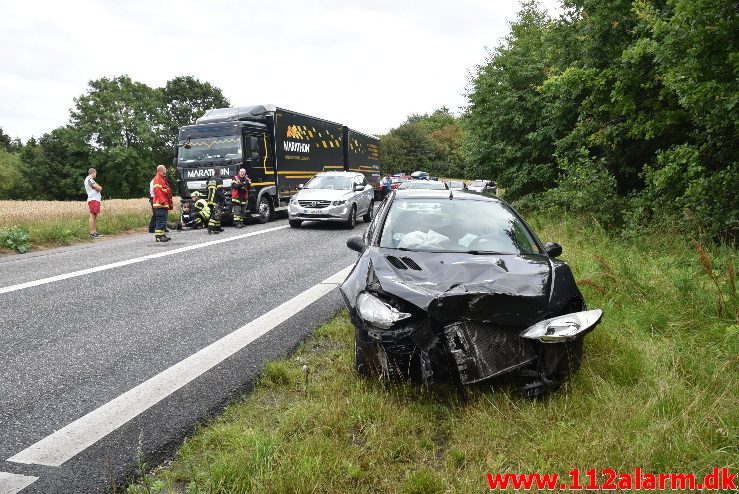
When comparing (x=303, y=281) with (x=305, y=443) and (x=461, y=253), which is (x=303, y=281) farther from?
(x=305, y=443)

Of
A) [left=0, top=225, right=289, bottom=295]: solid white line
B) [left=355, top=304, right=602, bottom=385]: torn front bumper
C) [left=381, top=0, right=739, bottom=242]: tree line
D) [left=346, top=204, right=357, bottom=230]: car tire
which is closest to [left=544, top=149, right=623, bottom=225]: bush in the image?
[left=381, top=0, right=739, bottom=242]: tree line

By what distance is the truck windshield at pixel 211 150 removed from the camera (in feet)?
48.9

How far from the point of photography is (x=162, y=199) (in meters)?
12.3

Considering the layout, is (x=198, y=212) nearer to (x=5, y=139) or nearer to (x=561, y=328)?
(x=561, y=328)

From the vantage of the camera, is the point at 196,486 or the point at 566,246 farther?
the point at 566,246

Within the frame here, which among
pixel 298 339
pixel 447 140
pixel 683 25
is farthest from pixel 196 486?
pixel 447 140

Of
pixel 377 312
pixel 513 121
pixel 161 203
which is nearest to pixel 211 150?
pixel 161 203

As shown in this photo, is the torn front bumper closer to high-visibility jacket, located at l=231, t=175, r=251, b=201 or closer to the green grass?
the green grass

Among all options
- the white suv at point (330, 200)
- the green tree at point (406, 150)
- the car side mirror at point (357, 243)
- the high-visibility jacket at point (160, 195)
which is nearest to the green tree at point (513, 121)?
the white suv at point (330, 200)

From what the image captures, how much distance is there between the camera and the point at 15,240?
10883 mm

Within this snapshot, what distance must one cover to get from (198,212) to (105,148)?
47.4 metres

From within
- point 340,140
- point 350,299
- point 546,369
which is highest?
point 340,140

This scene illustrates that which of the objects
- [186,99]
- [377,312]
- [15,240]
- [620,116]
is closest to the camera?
[377,312]

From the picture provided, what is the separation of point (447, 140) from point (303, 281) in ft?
234
